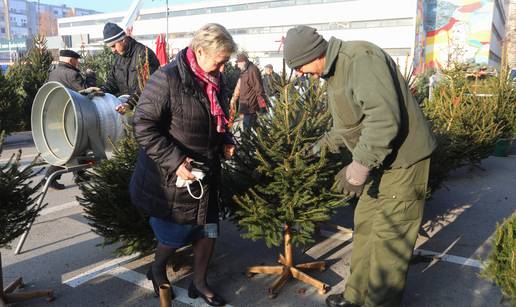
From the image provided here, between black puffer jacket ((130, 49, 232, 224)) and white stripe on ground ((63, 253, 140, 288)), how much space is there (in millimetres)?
1031

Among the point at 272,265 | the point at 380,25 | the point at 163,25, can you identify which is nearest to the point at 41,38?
the point at 272,265

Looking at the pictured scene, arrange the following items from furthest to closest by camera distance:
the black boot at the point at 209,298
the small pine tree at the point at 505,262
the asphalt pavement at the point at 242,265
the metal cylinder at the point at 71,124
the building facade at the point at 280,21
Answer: the building facade at the point at 280,21 < the metal cylinder at the point at 71,124 < the asphalt pavement at the point at 242,265 < the black boot at the point at 209,298 < the small pine tree at the point at 505,262

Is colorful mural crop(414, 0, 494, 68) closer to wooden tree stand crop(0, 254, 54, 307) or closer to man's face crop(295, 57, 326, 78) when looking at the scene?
man's face crop(295, 57, 326, 78)

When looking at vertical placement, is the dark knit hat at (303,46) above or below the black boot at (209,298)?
above

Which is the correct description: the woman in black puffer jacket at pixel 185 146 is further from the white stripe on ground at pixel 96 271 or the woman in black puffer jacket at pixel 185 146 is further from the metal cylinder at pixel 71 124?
the metal cylinder at pixel 71 124

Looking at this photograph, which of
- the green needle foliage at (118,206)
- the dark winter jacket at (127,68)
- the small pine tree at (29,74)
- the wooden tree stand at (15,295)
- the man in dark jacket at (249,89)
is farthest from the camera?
the small pine tree at (29,74)

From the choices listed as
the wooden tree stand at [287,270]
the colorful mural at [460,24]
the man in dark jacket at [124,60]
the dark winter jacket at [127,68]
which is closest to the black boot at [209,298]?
the wooden tree stand at [287,270]

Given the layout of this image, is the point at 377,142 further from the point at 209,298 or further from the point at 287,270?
the point at 209,298

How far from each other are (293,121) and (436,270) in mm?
1785

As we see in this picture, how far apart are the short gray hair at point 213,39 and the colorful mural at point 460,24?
59116 millimetres

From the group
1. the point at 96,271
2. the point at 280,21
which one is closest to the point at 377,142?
the point at 96,271

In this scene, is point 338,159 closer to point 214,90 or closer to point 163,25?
point 214,90

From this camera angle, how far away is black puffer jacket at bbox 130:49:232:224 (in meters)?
A: 2.66

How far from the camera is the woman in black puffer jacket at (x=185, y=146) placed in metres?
2.67
